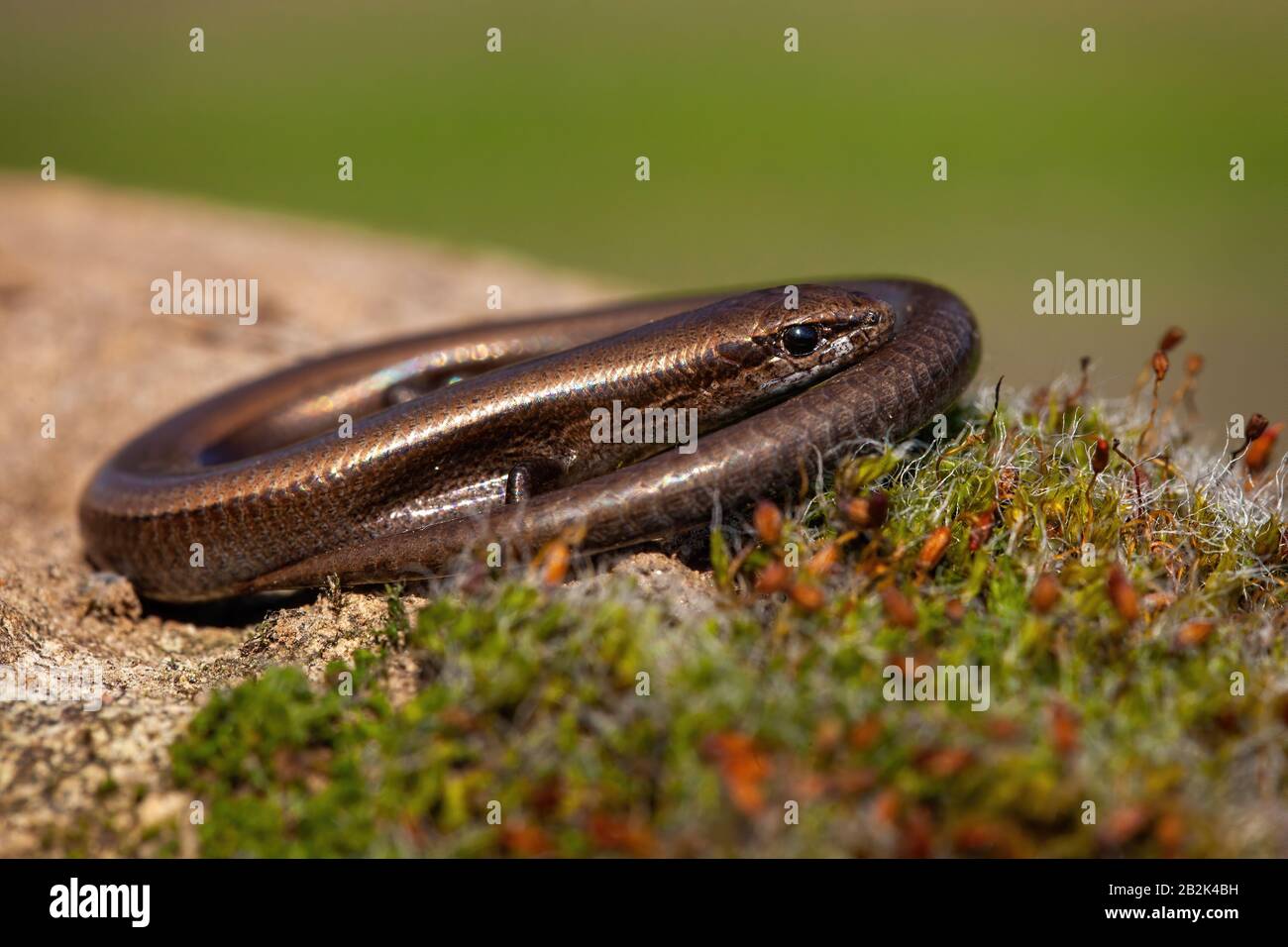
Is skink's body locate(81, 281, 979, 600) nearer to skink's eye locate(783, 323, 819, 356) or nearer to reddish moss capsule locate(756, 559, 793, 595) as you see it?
skink's eye locate(783, 323, 819, 356)

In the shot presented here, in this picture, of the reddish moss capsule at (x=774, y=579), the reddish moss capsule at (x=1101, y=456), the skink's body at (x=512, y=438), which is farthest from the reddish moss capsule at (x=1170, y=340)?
the reddish moss capsule at (x=774, y=579)

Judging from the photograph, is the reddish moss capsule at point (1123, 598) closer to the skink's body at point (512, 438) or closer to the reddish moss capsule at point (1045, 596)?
the reddish moss capsule at point (1045, 596)

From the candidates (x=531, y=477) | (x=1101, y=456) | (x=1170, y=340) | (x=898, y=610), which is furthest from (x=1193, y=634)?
(x=531, y=477)

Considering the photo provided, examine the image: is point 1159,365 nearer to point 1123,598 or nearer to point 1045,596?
point 1123,598

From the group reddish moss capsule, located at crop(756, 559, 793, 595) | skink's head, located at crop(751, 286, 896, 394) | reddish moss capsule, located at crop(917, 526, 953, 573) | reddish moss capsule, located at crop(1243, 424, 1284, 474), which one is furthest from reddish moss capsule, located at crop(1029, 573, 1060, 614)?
skink's head, located at crop(751, 286, 896, 394)

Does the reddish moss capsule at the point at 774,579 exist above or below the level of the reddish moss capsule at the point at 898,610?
above
